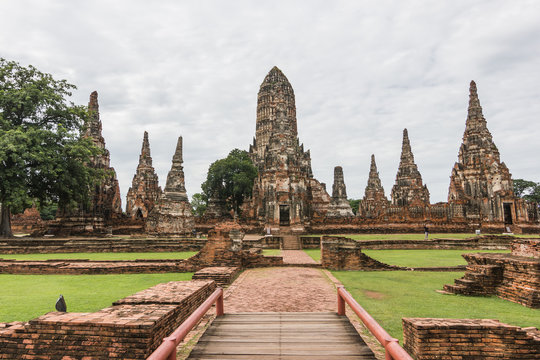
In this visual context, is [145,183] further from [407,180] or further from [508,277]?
[508,277]

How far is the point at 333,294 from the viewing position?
691 cm

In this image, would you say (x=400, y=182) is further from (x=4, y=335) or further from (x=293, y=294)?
(x=4, y=335)

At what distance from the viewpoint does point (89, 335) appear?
348 centimetres

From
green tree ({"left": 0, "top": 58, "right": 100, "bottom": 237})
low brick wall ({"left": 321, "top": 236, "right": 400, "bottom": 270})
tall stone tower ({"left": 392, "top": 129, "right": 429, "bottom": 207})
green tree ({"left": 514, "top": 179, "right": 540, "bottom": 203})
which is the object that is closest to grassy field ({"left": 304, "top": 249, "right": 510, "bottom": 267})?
low brick wall ({"left": 321, "top": 236, "right": 400, "bottom": 270})

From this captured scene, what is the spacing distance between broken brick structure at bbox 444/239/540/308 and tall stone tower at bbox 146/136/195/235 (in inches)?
684

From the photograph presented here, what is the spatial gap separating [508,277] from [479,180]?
27662 millimetres

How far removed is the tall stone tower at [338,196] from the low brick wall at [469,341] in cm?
2959

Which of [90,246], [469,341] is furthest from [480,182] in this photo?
[90,246]

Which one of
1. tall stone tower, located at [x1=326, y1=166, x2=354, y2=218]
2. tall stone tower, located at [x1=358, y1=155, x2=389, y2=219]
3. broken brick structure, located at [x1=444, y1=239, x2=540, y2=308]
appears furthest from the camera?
tall stone tower, located at [x1=358, y1=155, x2=389, y2=219]

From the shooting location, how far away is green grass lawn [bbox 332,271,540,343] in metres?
5.03

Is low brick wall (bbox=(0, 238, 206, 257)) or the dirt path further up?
low brick wall (bbox=(0, 238, 206, 257))

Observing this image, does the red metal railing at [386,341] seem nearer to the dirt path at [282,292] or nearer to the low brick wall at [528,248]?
the dirt path at [282,292]

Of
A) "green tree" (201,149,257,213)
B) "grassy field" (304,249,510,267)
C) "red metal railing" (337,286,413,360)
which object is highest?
"green tree" (201,149,257,213)

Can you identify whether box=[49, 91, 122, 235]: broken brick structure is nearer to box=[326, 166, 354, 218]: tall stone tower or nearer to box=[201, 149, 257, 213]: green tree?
box=[201, 149, 257, 213]: green tree
